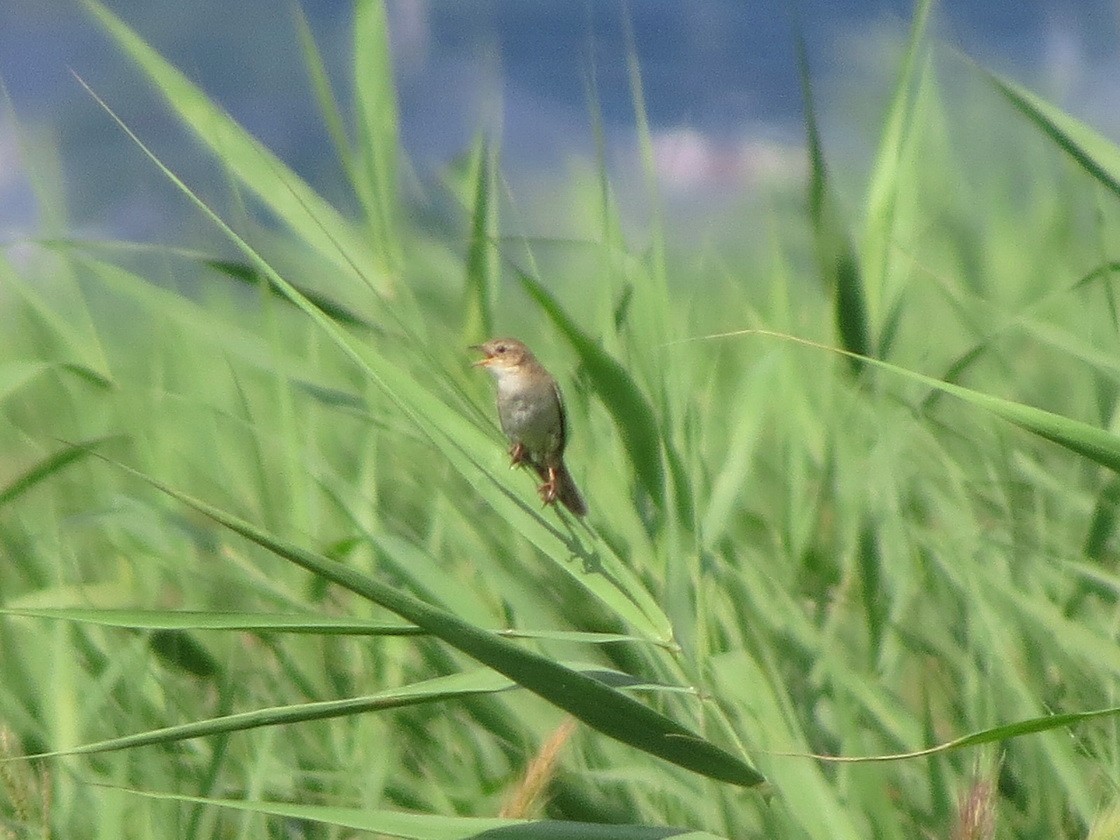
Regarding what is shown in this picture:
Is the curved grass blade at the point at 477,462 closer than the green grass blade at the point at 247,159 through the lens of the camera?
Yes

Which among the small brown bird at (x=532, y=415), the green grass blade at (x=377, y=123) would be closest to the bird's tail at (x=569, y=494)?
the small brown bird at (x=532, y=415)

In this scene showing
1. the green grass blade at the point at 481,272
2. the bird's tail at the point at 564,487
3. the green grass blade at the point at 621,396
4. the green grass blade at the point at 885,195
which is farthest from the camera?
the green grass blade at the point at 885,195

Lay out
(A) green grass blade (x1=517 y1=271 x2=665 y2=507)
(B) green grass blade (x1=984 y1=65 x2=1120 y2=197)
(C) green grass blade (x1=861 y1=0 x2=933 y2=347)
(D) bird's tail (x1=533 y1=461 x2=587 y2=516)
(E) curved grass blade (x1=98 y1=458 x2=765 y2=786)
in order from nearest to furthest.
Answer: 1. (E) curved grass blade (x1=98 y1=458 x2=765 y2=786)
2. (A) green grass blade (x1=517 y1=271 x2=665 y2=507)
3. (B) green grass blade (x1=984 y1=65 x2=1120 y2=197)
4. (D) bird's tail (x1=533 y1=461 x2=587 y2=516)
5. (C) green grass blade (x1=861 y1=0 x2=933 y2=347)

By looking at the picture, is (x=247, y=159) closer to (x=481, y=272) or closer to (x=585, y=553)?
(x=481, y=272)

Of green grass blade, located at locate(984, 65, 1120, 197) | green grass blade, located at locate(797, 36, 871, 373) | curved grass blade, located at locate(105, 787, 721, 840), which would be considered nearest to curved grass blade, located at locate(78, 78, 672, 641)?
curved grass blade, located at locate(105, 787, 721, 840)

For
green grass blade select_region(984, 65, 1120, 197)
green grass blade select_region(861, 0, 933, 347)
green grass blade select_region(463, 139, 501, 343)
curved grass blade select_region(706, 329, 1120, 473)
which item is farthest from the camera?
green grass blade select_region(861, 0, 933, 347)

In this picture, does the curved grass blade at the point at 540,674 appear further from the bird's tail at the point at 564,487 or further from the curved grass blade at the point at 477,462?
the bird's tail at the point at 564,487

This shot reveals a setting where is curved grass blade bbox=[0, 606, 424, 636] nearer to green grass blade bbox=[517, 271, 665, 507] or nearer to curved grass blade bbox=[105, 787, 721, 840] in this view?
curved grass blade bbox=[105, 787, 721, 840]

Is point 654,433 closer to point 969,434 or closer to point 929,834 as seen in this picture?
point 929,834
